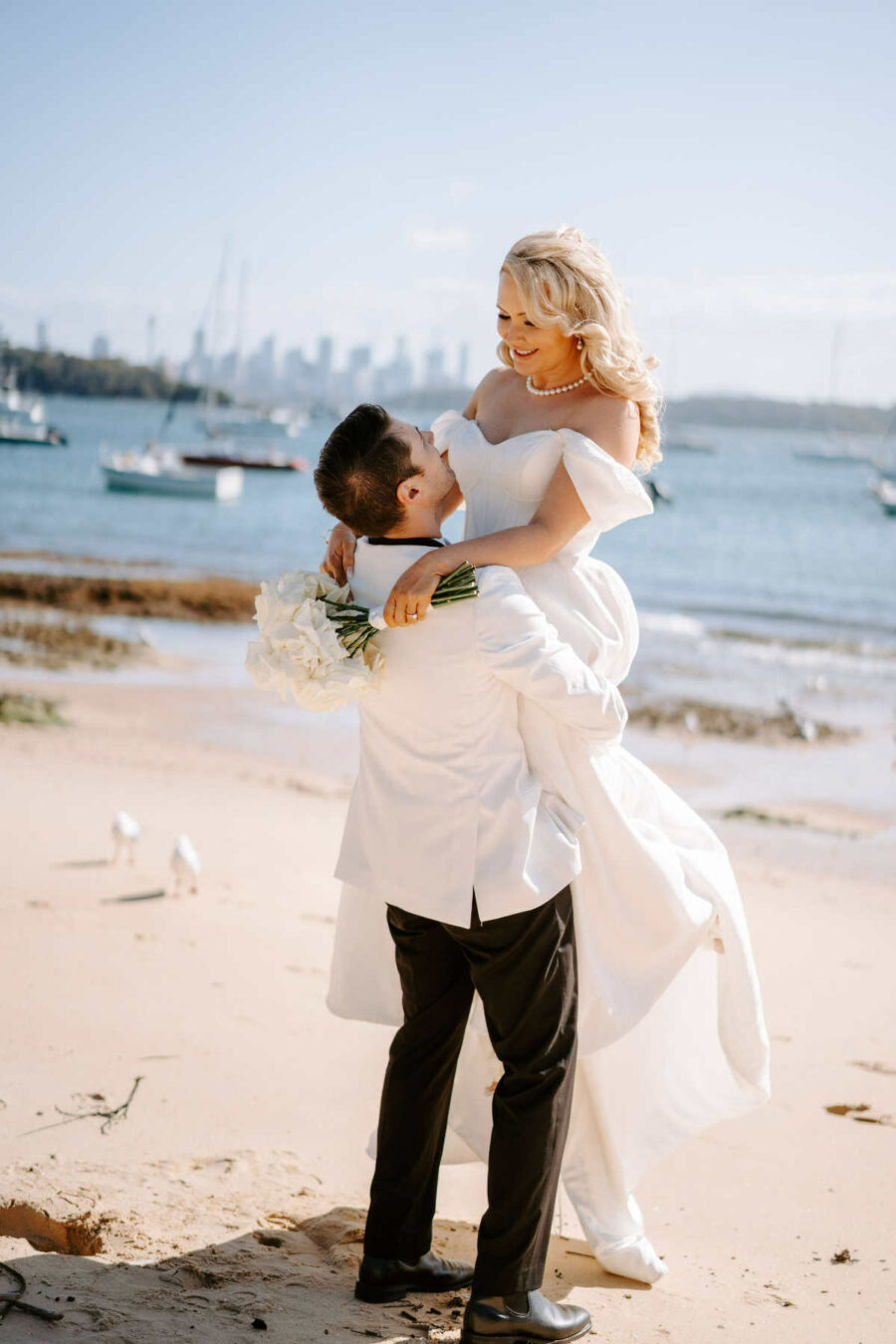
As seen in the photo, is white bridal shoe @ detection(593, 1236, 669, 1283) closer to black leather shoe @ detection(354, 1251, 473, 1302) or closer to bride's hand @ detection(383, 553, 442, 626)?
black leather shoe @ detection(354, 1251, 473, 1302)

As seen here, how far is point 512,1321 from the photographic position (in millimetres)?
2582

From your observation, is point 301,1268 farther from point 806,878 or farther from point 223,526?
point 223,526

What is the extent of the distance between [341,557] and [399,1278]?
60.8 inches

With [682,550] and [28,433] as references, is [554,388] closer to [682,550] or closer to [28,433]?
[682,550]

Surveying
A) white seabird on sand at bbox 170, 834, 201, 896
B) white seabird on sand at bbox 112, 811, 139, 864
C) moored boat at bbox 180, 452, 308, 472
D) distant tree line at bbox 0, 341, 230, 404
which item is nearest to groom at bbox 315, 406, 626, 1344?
white seabird on sand at bbox 170, 834, 201, 896

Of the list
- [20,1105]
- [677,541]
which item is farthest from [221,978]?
[677,541]

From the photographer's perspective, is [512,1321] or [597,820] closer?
[512,1321]

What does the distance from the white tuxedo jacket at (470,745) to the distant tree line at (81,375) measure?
83.2 ft

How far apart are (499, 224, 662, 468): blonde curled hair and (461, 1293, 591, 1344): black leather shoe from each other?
1841mm

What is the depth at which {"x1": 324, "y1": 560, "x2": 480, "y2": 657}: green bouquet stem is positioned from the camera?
246 cm

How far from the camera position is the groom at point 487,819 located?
249 cm

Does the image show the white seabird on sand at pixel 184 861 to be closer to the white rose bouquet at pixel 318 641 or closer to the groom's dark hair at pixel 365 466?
the white rose bouquet at pixel 318 641

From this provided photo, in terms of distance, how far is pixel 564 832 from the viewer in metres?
2.65

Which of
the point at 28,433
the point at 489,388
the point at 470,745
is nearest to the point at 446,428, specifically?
the point at 489,388
